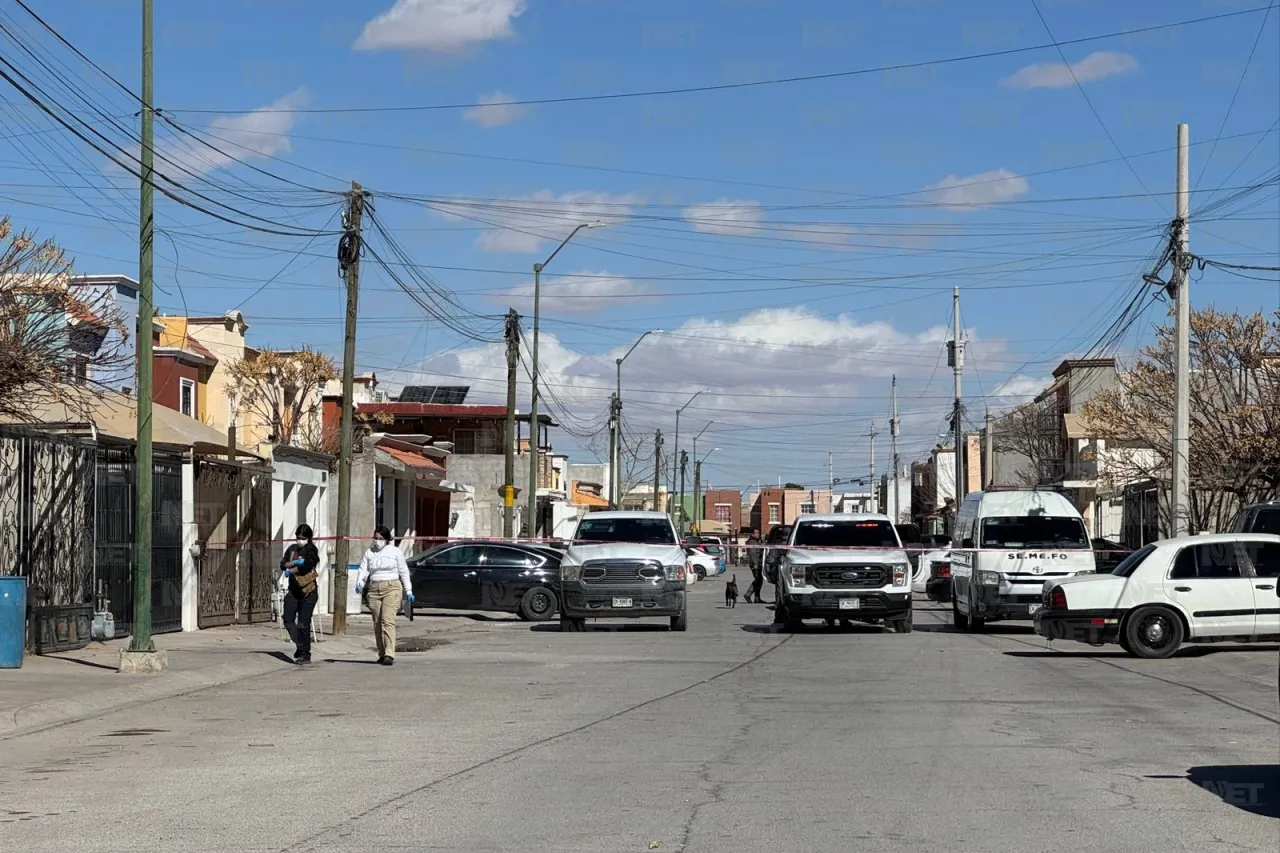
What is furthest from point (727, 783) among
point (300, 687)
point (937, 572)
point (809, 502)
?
point (809, 502)

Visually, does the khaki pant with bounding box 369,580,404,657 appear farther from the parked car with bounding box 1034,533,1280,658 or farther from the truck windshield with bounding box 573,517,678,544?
the parked car with bounding box 1034,533,1280,658

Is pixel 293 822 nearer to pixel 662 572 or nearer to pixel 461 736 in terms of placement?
pixel 461 736

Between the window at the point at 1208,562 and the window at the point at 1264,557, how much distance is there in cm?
21

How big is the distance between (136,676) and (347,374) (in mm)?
9350

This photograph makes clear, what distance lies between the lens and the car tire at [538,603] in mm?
32688

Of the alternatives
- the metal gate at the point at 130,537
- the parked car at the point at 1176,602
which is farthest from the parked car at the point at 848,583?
the metal gate at the point at 130,537

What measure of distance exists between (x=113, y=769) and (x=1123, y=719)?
28.2 ft

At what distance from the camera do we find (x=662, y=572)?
26594mm

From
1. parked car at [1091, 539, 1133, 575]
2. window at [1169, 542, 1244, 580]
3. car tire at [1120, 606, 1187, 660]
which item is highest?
window at [1169, 542, 1244, 580]

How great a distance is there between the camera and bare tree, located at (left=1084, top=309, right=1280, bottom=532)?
130 feet

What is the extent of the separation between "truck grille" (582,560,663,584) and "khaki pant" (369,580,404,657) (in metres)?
5.81

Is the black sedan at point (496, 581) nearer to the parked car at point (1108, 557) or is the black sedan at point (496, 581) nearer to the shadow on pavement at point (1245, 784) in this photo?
the parked car at point (1108, 557)

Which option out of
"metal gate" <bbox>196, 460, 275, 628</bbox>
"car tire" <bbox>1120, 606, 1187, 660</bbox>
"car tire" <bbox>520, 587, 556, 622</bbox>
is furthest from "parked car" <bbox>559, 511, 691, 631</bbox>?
"car tire" <bbox>1120, 606, 1187, 660</bbox>

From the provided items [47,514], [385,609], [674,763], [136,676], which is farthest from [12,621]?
[674,763]
